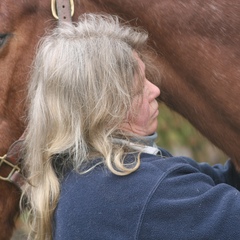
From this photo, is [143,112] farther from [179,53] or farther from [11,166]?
[11,166]

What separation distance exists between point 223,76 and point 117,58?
37cm

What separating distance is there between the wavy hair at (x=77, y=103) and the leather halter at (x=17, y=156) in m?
0.15

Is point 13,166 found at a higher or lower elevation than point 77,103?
lower

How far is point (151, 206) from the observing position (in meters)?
1.75

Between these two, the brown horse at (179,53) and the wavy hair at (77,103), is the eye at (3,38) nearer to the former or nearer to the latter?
the brown horse at (179,53)

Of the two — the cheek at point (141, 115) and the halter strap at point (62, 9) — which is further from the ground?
the halter strap at point (62, 9)

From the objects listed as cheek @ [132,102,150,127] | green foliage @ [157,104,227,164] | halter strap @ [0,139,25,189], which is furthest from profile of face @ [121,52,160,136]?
green foliage @ [157,104,227,164]

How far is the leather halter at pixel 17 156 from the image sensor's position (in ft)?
6.91

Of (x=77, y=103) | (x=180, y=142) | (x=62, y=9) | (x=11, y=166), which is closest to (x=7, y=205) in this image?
(x=11, y=166)

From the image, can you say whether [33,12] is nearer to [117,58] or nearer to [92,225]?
[117,58]

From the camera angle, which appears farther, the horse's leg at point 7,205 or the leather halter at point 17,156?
the horse's leg at point 7,205

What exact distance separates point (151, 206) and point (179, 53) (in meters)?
0.58

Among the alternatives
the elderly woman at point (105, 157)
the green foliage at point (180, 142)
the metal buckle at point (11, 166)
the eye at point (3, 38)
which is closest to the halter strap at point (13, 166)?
the metal buckle at point (11, 166)

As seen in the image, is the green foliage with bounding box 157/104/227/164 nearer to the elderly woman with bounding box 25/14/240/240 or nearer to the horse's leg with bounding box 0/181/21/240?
the horse's leg with bounding box 0/181/21/240
